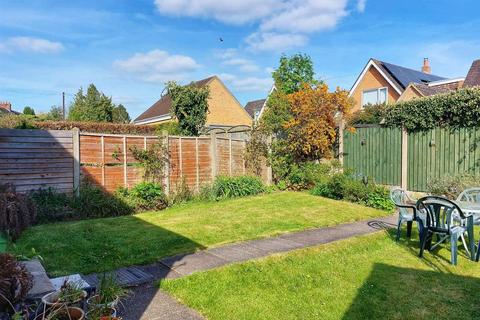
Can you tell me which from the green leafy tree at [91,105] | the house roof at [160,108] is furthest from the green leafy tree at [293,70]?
the green leafy tree at [91,105]

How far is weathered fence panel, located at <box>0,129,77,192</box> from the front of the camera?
8.06 m

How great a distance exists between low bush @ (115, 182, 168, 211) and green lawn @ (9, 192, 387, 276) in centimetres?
44

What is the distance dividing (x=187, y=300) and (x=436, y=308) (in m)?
2.65

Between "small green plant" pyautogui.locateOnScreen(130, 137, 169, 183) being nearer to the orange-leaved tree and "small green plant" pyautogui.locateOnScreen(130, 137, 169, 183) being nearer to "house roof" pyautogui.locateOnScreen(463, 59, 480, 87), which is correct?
the orange-leaved tree

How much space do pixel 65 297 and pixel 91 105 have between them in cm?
2284

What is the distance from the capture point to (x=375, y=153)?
481 inches

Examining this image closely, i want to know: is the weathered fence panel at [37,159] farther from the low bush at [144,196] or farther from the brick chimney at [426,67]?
the brick chimney at [426,67]

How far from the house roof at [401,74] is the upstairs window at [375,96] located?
44.2 inches

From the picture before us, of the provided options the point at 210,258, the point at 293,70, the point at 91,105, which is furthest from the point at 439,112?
the point at 91,105

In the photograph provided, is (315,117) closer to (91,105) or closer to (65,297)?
(65,297)

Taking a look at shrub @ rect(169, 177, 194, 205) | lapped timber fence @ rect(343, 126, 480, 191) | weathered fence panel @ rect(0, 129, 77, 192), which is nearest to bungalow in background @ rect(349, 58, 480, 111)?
lapped timber fence @ rect(343, 126, 480, 191)

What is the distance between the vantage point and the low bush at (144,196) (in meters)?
9.55

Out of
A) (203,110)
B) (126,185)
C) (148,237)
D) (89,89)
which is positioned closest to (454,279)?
(148,237)

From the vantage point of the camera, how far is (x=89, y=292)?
11.7 feet
